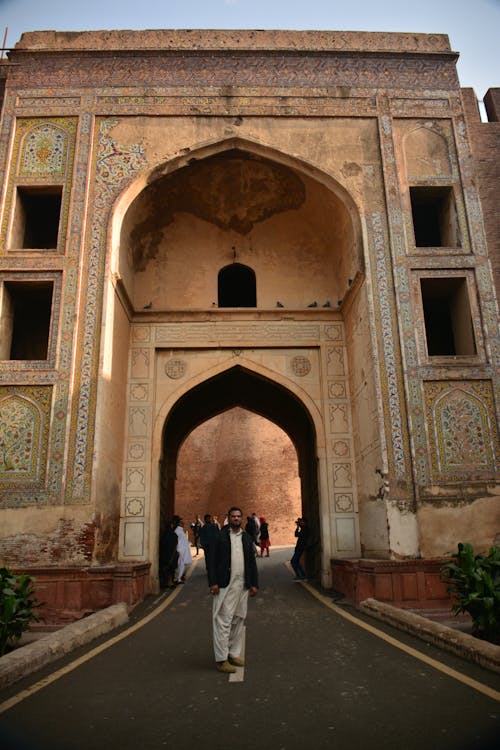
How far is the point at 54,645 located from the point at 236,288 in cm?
920

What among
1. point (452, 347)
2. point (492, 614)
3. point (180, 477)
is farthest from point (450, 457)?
point (180, 477)

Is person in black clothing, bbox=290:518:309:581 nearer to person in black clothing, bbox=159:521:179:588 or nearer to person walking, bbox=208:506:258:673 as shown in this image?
person in black clothing, bbox=159:521:179:588

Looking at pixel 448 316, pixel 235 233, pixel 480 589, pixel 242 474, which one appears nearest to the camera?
pixel 480 589

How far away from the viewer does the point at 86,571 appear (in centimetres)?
798

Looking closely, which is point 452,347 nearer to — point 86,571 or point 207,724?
point 86,571

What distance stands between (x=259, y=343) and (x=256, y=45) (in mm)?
5728

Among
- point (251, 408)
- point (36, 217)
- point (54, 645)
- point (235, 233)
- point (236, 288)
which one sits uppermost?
point (235, 233)

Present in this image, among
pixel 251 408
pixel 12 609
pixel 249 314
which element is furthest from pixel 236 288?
pixel 12 609

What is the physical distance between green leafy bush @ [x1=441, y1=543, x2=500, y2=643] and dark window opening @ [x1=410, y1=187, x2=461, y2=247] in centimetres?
587

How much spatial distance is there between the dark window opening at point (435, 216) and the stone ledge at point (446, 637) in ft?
20.5

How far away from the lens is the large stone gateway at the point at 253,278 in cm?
A: 855

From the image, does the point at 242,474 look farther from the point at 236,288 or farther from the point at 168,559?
the point at 168,559

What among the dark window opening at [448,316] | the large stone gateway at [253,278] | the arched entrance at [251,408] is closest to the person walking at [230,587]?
→ the large stone gateway at [253,278]

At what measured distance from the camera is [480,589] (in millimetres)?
5371
